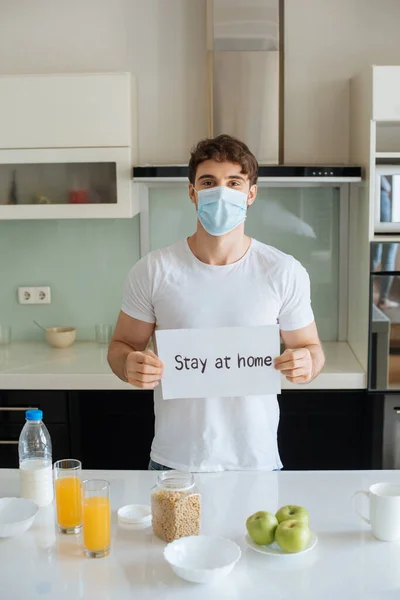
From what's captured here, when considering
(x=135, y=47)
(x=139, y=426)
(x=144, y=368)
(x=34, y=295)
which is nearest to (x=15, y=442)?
(x=139, y=426)

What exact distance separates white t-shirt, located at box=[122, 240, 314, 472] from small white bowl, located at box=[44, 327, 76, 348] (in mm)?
1425

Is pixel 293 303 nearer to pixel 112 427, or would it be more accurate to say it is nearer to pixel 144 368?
pixel 144 368

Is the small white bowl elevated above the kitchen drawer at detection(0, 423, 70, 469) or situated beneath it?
elevated above

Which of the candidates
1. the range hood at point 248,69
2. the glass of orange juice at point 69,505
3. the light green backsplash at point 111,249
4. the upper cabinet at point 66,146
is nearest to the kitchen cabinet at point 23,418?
the light green backsplash at point 111,249

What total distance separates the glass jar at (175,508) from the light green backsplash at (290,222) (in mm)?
2052

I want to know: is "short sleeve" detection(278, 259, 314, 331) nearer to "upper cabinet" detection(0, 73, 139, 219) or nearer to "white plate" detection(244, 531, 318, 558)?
"white plate" detection(244, 531, 318, 558)

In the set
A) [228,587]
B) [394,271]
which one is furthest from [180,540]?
[394,271]

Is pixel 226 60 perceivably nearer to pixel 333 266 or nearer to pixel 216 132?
pixel 216 132

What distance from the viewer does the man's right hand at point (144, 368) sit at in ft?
6.07

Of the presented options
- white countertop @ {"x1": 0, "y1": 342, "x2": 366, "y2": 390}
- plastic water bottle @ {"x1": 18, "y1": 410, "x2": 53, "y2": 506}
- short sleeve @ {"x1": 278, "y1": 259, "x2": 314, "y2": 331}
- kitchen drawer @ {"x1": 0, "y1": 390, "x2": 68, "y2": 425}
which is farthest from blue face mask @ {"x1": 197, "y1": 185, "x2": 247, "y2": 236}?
kitchen drawer @ {"x1": 0, "y1": 390, "x2": 68, "y2": 425}

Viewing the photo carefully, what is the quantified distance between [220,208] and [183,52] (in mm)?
1670

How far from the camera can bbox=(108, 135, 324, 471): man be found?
2.00 m

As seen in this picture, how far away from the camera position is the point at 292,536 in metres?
1.49

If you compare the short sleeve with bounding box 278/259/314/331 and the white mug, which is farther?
the short sleeve with bounding box 278/259/314/331
